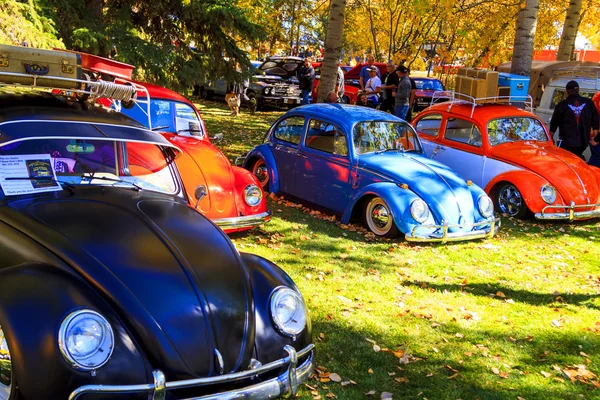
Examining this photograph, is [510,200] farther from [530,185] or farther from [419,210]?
[419,210]

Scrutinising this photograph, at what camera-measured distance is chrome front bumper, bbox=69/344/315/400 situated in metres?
2.98

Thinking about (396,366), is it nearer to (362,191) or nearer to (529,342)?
(529,342)

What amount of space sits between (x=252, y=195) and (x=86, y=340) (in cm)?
444

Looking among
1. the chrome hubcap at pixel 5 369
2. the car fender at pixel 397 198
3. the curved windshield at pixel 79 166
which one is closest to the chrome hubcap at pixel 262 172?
the car fender at pixel 397 198

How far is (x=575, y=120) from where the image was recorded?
11.0 meters

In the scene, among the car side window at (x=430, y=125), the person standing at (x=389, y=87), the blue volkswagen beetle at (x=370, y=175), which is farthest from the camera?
the person standing at (x=389, y=87)

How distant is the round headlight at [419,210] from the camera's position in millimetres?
7508

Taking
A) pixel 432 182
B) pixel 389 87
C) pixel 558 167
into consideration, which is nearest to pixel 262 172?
pixel 432 182

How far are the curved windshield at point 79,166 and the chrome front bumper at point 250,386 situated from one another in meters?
1.80

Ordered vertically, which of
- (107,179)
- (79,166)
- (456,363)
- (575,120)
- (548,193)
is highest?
(575,120)

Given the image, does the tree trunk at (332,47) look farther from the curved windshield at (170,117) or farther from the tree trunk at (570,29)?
the tree trunk at (570,29)

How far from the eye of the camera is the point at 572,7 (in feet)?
59.1

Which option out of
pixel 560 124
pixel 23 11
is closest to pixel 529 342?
pixel 560 124

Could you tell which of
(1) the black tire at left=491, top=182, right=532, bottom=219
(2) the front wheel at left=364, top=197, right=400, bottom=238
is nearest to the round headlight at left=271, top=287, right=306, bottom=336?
(2) the front wheel at left=364, top=197, right=400, bottom=238
